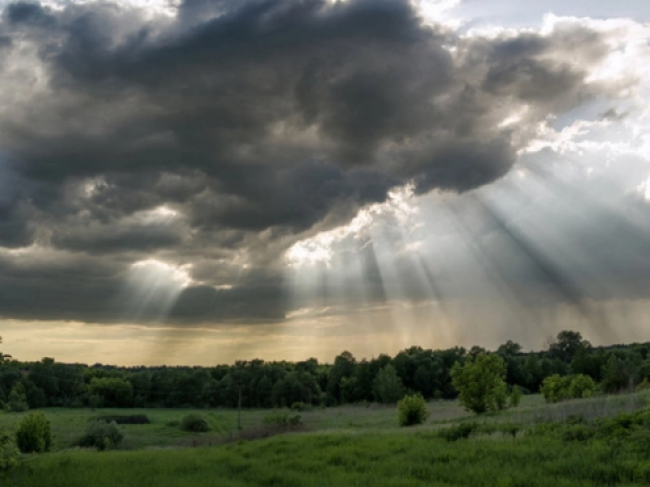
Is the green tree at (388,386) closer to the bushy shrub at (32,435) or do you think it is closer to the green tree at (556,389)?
the green tree at (556,389)

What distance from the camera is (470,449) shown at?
19484mm

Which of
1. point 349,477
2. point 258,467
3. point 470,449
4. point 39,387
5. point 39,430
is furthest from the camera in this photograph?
point 39,387

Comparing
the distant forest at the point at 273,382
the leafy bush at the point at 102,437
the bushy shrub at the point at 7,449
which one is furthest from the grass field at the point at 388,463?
the distant forest at the point at 273,382

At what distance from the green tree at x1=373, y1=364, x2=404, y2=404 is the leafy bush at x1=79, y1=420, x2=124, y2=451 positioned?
5574cm

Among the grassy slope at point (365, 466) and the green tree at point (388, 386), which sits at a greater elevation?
the grassy slope at point (365, 466)

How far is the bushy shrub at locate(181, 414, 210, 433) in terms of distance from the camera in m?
75.8

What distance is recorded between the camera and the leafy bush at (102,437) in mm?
52294

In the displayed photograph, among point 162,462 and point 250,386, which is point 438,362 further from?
point 162,462

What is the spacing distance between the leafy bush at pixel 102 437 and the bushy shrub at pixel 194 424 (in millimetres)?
20170

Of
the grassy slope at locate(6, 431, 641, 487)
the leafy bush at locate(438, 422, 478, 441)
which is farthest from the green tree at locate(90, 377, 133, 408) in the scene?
the leafy bush at locate(438, 422, 478, 441)

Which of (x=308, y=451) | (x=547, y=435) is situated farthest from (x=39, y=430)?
(x=547, y=435)

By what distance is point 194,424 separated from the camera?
253 feet

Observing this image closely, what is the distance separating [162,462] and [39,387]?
108 metres

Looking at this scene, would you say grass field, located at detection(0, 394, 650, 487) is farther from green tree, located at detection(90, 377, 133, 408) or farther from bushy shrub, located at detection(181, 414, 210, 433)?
green tree, located at detection(90, 377, 133, 408)
